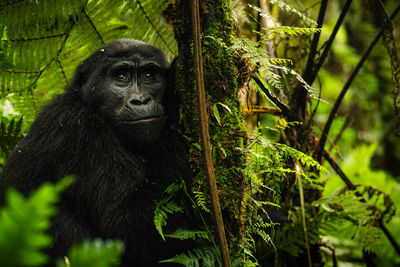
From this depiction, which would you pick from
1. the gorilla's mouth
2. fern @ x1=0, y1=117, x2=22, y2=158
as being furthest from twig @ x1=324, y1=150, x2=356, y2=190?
fern @ x1=0, y1=117, x2=22, y2=158

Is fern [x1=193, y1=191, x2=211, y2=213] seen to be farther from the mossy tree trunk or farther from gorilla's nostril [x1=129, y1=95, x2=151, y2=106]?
gorilla's nostril [x1=129, y1=95, x2=151, y2=106]

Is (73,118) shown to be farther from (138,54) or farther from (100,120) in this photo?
(138,54)

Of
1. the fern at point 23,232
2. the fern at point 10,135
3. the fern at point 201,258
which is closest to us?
the fern at point 23,232

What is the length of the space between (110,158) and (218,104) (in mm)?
932

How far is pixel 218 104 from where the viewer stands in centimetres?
194

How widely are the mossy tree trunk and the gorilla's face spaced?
2.37 ft

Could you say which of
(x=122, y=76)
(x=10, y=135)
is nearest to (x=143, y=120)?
(x=122, y=76)

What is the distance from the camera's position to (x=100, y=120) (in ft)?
8.77

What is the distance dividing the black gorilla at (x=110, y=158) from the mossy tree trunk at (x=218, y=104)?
435 millimetres

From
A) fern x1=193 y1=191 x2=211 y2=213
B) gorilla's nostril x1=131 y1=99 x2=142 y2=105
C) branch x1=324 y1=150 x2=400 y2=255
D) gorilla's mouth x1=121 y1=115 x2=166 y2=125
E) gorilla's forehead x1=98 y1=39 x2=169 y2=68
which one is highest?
gorilla's forehead x1=98 y1=39 x2=169 y2=68

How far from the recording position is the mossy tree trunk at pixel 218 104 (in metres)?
1.88

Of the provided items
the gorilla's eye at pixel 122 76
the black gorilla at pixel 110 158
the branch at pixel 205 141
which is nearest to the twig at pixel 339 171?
the black gorilla at pixel 110 158

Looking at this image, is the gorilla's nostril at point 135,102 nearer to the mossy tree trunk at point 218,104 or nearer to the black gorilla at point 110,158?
the black gorilla at point 110,158

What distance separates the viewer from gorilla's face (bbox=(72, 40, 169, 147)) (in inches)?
104
